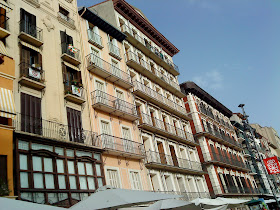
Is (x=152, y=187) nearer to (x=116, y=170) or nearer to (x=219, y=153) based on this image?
(x=116, y=170)

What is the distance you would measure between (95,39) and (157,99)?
8003 millimetres

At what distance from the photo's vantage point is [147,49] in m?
28.0

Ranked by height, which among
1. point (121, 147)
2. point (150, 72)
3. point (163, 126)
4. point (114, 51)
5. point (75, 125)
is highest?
point (114, 51)

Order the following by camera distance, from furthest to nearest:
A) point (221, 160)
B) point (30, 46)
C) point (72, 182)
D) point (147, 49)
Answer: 1. point (221, 160)
2. point (147, 49)
3. point (30, 46)
4. point (72, 182)

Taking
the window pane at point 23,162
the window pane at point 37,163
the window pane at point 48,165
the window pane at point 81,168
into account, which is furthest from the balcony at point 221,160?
the window pane at point 23,162

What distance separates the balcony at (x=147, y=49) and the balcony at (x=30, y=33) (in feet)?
33.7

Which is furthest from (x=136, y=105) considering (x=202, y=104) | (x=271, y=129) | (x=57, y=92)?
(x=271, y=129)

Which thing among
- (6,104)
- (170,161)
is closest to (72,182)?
(6,104)

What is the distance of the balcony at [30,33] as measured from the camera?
1527 centimetres

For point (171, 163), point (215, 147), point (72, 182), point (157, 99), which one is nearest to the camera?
point (72, 182)

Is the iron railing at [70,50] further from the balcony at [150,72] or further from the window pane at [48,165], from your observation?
the window pane at [48,165]

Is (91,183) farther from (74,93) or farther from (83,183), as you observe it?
(74,93)

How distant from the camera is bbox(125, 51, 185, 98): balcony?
81.8ft

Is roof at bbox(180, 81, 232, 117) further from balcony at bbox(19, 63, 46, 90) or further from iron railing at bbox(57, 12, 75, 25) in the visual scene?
balcony at bbox(19, 63, 46, 90)
